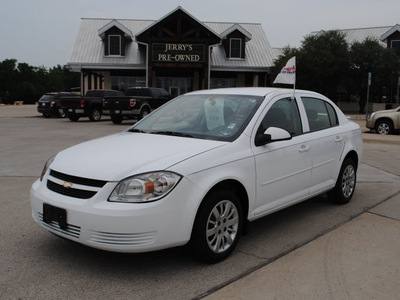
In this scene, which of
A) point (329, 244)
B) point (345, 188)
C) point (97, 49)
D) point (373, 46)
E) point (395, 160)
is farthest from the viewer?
point (97, 49)

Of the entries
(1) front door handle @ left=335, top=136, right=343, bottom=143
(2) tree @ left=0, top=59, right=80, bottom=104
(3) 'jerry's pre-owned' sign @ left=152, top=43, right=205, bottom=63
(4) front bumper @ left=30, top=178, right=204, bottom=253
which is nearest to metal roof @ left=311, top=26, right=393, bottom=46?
(3) 'jerry's pre-owned' sign @ left=152, top=43, right=205, bottom=63

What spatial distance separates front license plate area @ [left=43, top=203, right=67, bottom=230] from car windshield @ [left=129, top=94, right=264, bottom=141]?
143 cm

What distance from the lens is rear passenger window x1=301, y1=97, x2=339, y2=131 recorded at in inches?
205

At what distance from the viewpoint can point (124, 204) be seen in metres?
3.24

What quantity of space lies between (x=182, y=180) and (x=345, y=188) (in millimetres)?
3355

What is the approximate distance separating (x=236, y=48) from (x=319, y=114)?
94.0 ft

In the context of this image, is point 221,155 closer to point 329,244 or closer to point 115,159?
point 115,159

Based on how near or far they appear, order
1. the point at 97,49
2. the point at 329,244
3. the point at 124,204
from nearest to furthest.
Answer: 1. the point at 124,204
2. the point at 329,244
3. the point at 97,49

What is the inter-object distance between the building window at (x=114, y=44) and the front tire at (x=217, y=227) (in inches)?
1184

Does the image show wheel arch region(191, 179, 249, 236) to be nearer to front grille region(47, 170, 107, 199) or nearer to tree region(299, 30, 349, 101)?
front grille region(47, 170, 107, 199)

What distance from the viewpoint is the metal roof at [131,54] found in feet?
102

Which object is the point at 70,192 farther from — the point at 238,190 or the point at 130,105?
the point at 130,105

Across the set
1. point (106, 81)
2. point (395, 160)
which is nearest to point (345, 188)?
point (395, 160)

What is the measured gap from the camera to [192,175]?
344 centimetres
